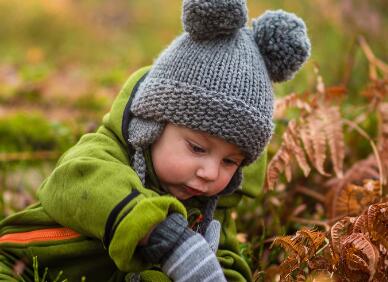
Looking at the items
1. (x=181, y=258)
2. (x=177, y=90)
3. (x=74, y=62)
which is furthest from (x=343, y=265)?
(x=74, y=62)

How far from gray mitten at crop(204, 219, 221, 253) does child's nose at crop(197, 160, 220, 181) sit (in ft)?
0.90

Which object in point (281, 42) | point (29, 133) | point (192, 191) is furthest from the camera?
point (29, 133)

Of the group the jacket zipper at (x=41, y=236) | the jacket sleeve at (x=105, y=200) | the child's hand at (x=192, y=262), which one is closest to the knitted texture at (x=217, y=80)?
the jacket sleeve at (x=105, y=200)

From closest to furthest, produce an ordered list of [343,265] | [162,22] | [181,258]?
[181,258], [343,265], [162,22]

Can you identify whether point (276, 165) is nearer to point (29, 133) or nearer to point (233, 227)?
point (233, 227)

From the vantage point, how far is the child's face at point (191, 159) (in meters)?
2.27

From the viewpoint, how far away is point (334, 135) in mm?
3340

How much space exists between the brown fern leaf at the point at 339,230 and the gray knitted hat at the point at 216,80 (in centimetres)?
42

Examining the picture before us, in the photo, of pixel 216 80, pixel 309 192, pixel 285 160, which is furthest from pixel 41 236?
pixel 309 192

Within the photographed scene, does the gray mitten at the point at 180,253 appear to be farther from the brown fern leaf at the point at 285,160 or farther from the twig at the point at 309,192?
the twig at the point at 309,192

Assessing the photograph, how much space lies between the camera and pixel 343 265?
6.84 ft

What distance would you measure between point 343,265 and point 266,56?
909mm

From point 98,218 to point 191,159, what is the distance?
17.0 inches

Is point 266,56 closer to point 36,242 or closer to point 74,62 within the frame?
point 36,242
